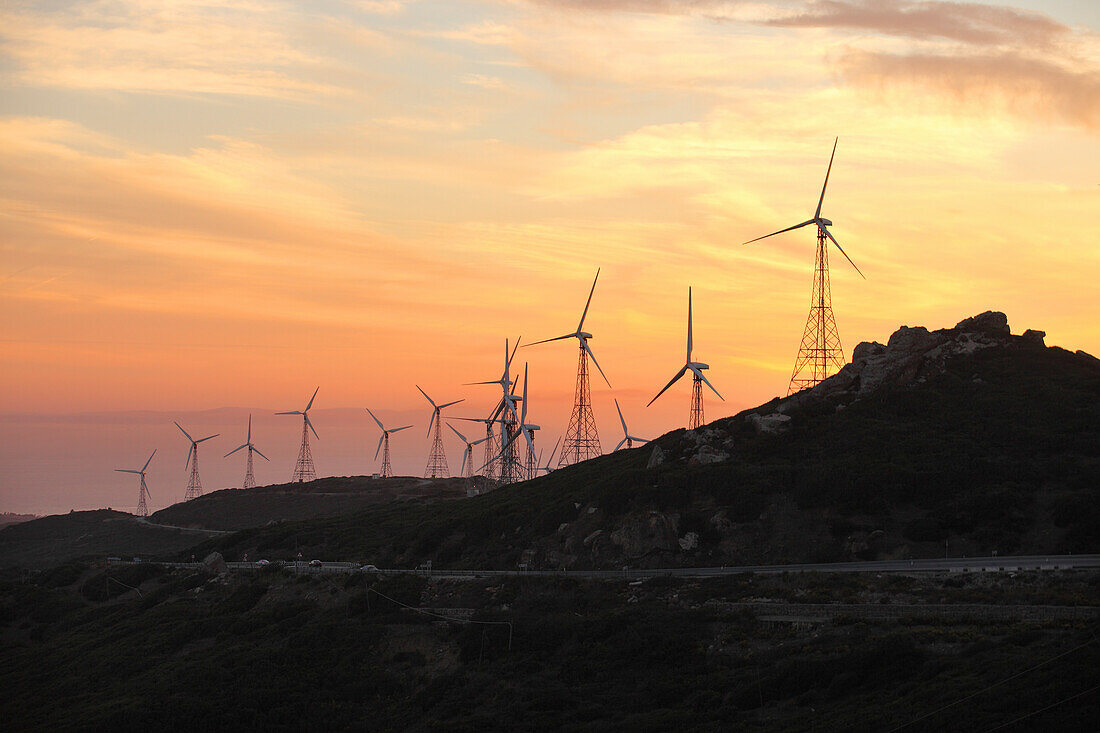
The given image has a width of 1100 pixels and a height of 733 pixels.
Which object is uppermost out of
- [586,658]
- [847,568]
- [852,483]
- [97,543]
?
[852,483]

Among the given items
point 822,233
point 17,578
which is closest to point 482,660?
point 822,233

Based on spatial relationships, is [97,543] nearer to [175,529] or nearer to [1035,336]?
[175,529]

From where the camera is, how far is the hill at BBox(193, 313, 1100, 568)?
7944 cm

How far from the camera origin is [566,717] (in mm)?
54562

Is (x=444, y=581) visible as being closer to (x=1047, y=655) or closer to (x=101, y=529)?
(x=1047, y=655)

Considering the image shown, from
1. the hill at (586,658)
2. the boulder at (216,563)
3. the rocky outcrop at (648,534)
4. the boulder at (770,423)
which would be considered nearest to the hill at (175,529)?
the boulder at (216,563)

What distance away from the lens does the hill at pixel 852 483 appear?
79.4 meters

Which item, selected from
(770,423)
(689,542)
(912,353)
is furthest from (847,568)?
(912,353)

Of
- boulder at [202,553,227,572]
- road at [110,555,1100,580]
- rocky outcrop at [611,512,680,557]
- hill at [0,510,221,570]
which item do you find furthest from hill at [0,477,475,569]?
rocky outcrop at [611,512,680,557]

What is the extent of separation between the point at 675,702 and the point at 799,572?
20.4 metres

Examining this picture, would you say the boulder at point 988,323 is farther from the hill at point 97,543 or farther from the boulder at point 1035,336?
the hill at point 97,543

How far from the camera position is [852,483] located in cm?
8606

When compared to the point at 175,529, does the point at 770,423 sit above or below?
above

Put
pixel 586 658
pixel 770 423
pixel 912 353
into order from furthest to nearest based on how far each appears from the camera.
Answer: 1. pixel 912 353
2. pixel 770 423
3. pixel 586 658
